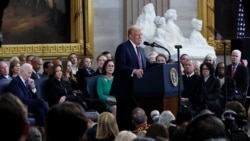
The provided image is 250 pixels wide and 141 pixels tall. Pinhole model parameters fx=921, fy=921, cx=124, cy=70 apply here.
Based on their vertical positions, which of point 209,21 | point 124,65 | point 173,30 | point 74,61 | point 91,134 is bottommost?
point 91,134

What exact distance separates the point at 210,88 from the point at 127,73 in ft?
11.4

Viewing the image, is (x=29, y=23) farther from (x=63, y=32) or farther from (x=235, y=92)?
(x=235, y=92)

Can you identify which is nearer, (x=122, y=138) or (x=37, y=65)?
(x=122, y=138)

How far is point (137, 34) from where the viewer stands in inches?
510

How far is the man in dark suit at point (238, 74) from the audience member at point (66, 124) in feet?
42.0

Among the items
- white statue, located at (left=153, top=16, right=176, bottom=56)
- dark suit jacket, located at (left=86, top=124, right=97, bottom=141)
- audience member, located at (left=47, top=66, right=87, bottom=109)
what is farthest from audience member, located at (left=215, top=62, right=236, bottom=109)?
dark suit jacket, located at (left=86, top=124, right=97, bottom=141)

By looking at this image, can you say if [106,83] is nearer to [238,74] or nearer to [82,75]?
[82,75]

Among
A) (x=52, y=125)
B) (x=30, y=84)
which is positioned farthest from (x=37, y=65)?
(x=52, y=125)

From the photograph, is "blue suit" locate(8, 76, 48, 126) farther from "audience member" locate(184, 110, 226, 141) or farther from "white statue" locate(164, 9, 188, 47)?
"audience member" locate(184, 110, 226, 141)

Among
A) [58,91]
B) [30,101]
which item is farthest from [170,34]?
[30,101]

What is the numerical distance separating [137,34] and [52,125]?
8.46 m

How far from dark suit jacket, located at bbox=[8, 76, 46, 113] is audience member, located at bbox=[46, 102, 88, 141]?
28.1 ft

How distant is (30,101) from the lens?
13266mm

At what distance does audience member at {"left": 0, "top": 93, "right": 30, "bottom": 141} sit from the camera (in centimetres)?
410
